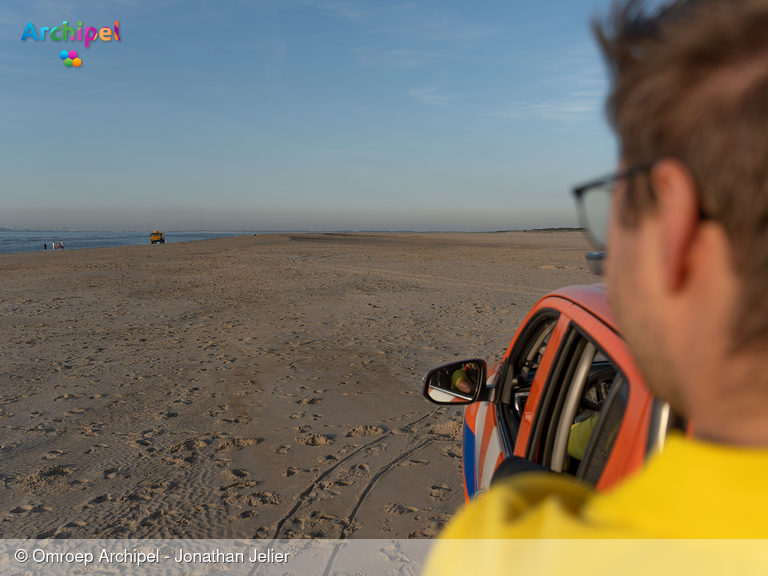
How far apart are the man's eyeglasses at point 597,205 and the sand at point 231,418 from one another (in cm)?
271

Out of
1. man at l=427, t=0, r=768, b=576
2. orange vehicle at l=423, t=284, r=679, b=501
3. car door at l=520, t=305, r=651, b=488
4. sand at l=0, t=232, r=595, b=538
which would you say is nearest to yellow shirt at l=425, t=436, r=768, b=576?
man at l=427, t=0, r=768, b=576

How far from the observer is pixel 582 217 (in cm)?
103

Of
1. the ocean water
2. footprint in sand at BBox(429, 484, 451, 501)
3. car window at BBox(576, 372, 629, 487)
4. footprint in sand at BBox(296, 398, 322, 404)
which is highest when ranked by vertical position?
the ocean water

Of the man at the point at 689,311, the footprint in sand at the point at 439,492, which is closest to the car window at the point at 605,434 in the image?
the man at the point at 689,311

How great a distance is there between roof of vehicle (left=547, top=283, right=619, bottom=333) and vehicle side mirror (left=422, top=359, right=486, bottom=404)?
72 centimetres

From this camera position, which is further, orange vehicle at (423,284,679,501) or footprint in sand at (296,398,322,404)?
footprint in sand at (296,398,322,404)

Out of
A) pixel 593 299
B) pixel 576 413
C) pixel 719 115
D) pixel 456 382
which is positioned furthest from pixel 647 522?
pixel 456 382

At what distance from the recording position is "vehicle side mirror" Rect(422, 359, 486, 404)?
2645 millimetres

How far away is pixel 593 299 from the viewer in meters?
1.84

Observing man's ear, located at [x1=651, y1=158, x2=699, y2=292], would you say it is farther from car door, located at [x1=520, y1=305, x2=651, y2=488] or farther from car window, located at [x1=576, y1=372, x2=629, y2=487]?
car window, located at [x1=576, y1=372, x2=629, y2=487]

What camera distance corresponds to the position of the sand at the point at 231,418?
11.1 ft

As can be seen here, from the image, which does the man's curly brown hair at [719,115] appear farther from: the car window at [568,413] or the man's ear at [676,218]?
the car window at [568,413]

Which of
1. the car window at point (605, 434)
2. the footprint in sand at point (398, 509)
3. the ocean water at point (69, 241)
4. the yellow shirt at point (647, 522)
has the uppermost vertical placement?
the ocean water at point (69, 241)

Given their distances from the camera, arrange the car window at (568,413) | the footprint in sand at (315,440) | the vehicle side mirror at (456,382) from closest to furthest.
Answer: the car window at (568,413)
the vehicle side mirror at (456,382)
the footprint in sand at (315,440)
